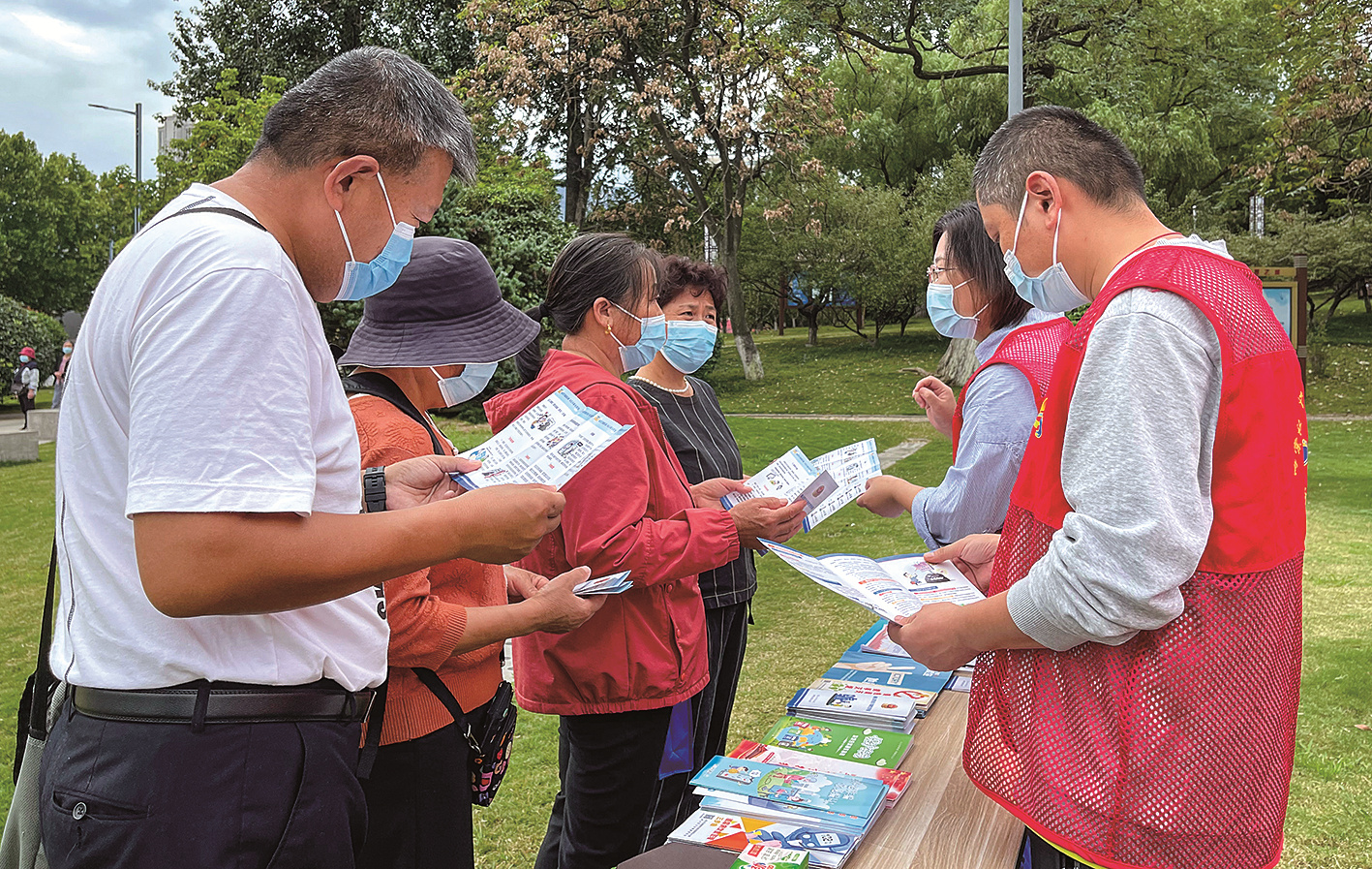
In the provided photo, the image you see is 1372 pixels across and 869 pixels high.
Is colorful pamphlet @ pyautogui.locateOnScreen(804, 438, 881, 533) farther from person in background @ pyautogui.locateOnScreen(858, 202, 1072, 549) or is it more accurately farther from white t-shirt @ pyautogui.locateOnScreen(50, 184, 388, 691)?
white t-shirt @ pyautogui.locateOnScreen(50, 184, 388, 691)

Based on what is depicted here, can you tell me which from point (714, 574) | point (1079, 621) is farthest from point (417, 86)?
point (714, 574)

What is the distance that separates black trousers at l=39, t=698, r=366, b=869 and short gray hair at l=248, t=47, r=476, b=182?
90 centimetres

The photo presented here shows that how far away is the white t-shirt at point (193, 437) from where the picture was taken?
128 cm

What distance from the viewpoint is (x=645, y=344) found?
3.61 metres

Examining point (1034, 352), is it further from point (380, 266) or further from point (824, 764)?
point (380, 266)

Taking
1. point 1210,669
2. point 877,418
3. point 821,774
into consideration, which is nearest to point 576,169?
point 877,418

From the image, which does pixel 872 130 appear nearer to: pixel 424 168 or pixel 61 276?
pixel 424 168

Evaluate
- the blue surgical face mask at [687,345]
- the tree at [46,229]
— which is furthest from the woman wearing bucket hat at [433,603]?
the tree at [46,229]

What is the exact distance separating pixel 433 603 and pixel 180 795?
0.76m

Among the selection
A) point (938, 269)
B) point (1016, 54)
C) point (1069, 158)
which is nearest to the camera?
point (1069, 158)

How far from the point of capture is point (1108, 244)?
1.89 m

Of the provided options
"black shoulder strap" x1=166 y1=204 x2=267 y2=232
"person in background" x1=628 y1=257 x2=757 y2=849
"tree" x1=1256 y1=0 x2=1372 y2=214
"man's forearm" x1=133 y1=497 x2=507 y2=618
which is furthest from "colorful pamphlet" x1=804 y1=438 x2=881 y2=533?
"tree" x1=1256 y1=0 x2=1372 y2=214

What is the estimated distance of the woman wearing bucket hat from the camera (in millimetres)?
2143

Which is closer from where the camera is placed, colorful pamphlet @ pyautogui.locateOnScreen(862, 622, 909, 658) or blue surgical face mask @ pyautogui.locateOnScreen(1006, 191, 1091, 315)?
blue surgical face mask @ pyautogui.locateOnScreen(1006, 191, 1091, 315)
